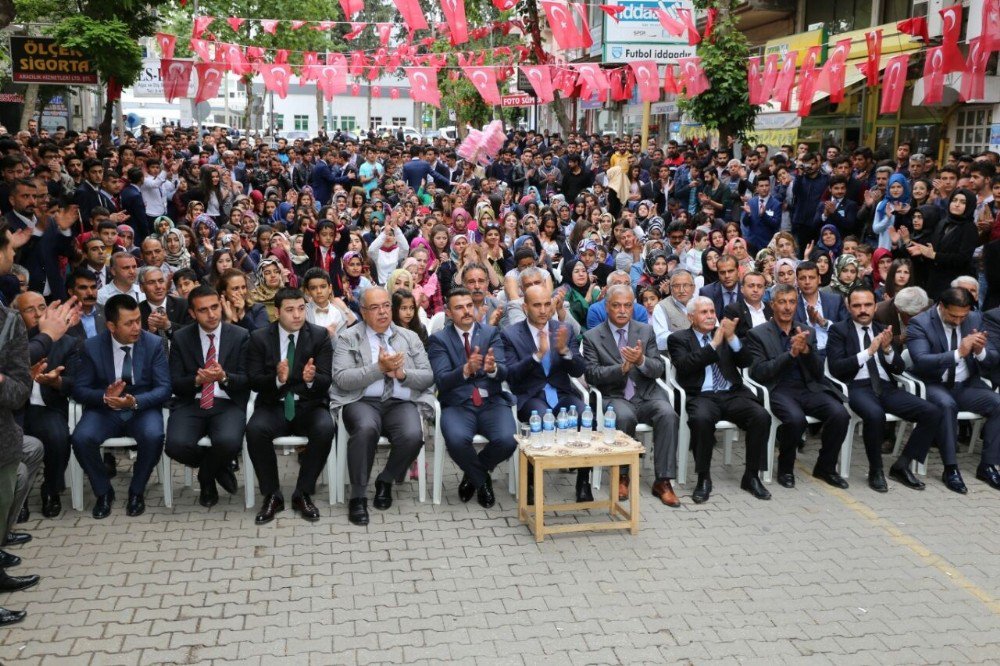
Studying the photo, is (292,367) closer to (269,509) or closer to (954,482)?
(269,509)

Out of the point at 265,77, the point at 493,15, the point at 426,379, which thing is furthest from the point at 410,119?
the point at 426,379

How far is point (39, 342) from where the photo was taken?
18.6 ft

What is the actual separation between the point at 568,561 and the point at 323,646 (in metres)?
1.70

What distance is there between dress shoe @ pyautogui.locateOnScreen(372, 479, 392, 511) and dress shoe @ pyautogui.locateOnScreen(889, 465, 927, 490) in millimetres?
3974

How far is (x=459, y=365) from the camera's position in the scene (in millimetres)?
6621

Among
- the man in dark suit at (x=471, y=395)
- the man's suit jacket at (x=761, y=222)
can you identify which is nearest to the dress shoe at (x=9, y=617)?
the man in dark suit at (x=471, y=395)

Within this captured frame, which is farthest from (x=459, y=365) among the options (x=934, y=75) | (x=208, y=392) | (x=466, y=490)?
(x=934, y=75)

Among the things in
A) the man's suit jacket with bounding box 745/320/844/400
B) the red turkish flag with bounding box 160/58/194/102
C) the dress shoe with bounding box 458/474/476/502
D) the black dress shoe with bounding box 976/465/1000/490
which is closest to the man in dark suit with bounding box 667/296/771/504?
the man's suit jacket with bounding box 745/320/844/400

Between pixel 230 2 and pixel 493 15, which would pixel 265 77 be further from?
pixel 493 15

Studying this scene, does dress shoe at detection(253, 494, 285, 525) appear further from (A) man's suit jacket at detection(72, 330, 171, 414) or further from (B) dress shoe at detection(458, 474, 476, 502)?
(B) dress shoe at detection(458, 474, 476, 502)

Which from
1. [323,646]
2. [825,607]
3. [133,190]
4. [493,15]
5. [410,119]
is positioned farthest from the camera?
[410,119]

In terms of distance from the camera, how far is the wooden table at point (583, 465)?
5.63m

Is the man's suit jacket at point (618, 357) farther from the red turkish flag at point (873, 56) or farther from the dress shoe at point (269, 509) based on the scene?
the red turkish flag at point (873, 56)

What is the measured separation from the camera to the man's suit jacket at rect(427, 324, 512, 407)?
648cm
